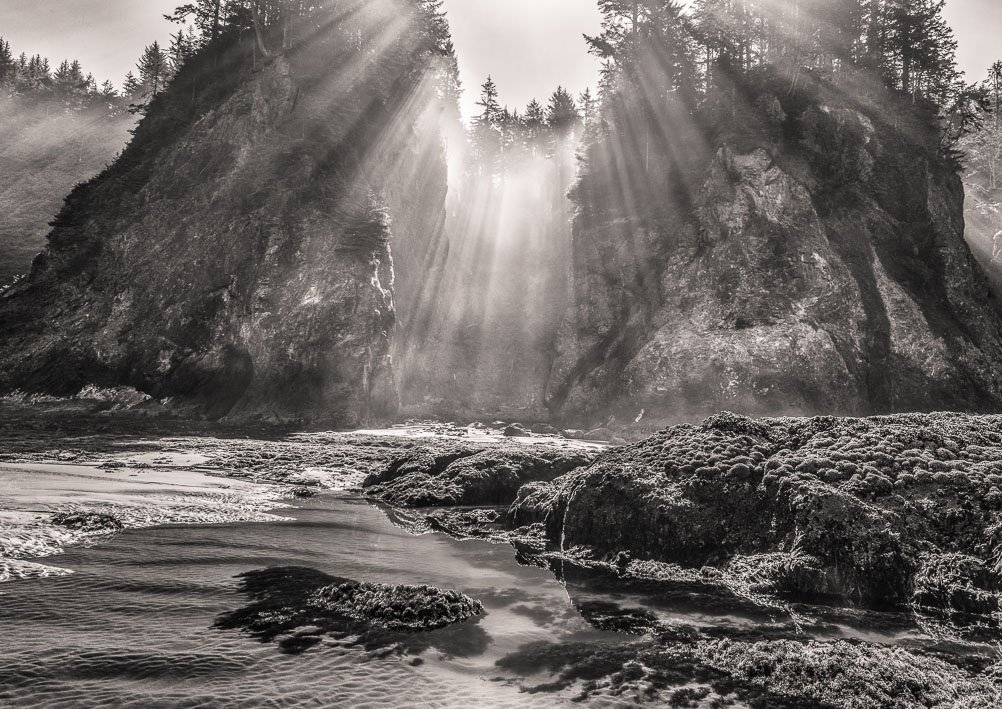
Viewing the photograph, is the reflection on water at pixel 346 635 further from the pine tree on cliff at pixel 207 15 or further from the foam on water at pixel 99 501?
the pine tree on cliff at pixel 207 15

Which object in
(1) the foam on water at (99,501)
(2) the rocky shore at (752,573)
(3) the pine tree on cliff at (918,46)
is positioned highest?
(3) the pine tree on cliff at (918,46)

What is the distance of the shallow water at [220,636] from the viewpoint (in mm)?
3607

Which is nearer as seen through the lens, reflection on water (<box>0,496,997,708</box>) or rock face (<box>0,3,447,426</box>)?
reflection on water (<box>0,496,997,708</box>)

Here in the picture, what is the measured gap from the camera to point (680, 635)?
16.4 feet

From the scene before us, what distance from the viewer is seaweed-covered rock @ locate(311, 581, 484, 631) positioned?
16.6 feet

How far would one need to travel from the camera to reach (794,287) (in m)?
35.1

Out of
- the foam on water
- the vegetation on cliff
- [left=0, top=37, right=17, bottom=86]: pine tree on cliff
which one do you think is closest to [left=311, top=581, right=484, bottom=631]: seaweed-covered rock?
the foam on water

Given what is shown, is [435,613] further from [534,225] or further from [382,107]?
[534,225]

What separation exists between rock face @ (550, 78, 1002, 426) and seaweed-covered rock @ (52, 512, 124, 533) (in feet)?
97.3

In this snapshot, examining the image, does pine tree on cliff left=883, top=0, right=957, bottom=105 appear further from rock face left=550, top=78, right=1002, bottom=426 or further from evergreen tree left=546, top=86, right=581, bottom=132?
evergreen tree left=546, top=86, right=581, bottom=132

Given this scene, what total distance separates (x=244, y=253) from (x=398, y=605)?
35.3 metres

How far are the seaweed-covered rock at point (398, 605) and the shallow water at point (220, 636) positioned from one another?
189 mm

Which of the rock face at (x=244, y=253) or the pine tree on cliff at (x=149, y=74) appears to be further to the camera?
the pine tree on cliff at (x=149, y=74)

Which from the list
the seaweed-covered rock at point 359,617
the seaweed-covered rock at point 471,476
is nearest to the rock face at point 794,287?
the seaweed-covered rock at point 471,476
